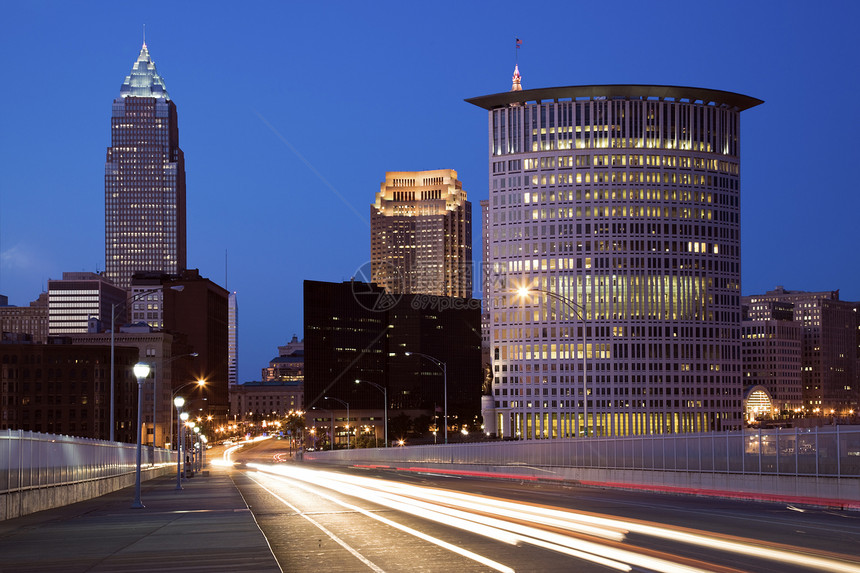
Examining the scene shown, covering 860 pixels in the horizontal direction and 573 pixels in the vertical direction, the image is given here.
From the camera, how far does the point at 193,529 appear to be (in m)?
25.1

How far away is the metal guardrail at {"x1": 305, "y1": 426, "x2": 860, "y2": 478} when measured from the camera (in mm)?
35344

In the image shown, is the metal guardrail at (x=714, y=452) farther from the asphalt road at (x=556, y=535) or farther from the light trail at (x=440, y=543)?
→ the light trail at (x=440, y=543)

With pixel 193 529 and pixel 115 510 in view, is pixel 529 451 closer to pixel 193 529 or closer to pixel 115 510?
pixel 115 510

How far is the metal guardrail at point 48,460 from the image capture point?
29.3 m

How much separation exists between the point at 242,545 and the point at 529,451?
46186 mm

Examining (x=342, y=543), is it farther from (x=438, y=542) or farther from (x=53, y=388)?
(x=53, y=388)

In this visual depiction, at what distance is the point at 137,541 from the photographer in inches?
885

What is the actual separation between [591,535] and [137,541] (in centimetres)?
950

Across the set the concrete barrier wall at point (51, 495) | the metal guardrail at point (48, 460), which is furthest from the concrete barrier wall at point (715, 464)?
the metal guardrail at point (48, 460)

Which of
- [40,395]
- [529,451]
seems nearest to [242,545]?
[529,451]

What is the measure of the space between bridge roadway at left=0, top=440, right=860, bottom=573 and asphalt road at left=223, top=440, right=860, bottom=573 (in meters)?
0.04

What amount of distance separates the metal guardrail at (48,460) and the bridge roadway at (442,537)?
1237mm

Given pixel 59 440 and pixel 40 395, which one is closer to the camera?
pixel 59 440

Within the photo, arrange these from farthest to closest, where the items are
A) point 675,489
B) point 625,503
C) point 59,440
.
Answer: point 675,489 < point 59,440 < point 625,503
